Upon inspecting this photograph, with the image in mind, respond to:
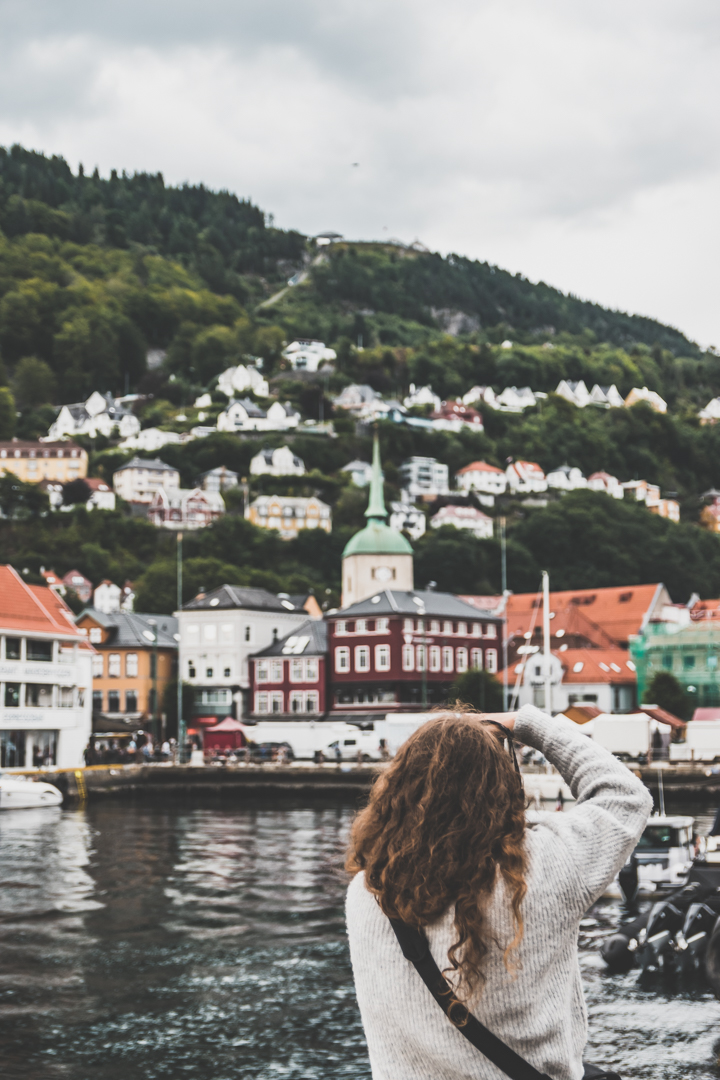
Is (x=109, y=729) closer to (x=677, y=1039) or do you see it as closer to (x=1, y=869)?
(x=1, y=869)

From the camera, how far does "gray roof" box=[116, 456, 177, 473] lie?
15000 cm

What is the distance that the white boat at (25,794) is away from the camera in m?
42.0

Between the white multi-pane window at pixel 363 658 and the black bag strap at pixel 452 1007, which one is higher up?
the white multi-pane window at pixel 363 658

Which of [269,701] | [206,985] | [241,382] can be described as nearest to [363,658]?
[269,701]

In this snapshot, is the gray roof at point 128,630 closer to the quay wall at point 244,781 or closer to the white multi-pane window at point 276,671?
the white multi-pane window at point 276,671

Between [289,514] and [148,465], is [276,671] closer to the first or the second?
[289,514]

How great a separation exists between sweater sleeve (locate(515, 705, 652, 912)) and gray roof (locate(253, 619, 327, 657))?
6966 centimetres

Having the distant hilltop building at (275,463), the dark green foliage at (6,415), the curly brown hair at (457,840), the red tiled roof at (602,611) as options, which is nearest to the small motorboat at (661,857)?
the curly brown hair at (457,840)

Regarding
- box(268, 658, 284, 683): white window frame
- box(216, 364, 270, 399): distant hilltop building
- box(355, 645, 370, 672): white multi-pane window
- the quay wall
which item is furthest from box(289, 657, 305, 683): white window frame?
box(216, 364, 270, 399): distant hilltop building

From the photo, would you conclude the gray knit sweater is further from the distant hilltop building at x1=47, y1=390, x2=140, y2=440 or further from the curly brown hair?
the distant hilltop building at x1=47, y1=390, x2=140, y2=440

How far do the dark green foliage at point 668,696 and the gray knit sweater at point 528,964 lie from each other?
210 feet

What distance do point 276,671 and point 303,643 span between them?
2.48 m

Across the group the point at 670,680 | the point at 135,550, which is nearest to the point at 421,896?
the point at 670,680

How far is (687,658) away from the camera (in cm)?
7038
